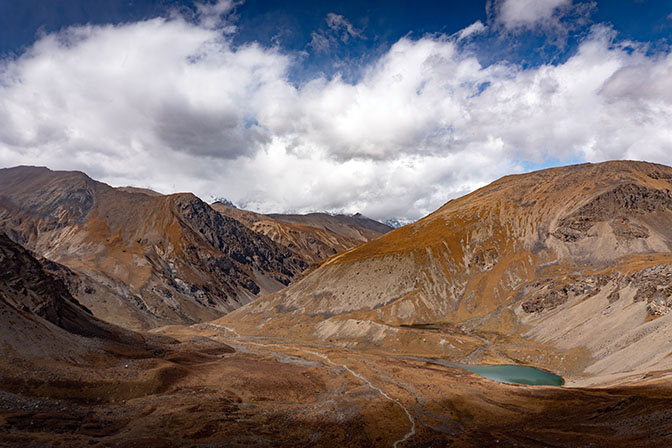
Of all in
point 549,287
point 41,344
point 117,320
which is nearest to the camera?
point 41,344

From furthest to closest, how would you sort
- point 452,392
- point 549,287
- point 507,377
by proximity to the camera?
point 549,287 < point 507,377 < point 452,392

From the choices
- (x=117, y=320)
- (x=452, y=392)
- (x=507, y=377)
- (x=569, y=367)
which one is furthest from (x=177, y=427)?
(x=117, y=320)

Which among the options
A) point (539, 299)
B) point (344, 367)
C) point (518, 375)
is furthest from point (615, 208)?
point (344, 367)

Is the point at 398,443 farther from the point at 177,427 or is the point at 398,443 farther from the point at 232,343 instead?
the point at 232,343

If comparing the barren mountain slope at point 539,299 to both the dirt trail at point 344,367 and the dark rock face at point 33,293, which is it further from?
the dark rock face at point 33,293

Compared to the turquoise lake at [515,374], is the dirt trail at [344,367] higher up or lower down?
higher up

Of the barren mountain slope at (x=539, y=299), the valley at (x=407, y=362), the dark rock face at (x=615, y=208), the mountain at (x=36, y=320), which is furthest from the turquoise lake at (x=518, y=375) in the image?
the dark rock face at (x=615, y=208)

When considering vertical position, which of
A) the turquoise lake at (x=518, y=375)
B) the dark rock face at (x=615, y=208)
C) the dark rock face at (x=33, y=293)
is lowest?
the turquoise lake at (x=518, y=375)

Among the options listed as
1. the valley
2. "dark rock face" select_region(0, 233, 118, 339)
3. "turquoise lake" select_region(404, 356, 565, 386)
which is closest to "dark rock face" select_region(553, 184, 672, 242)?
the valley
